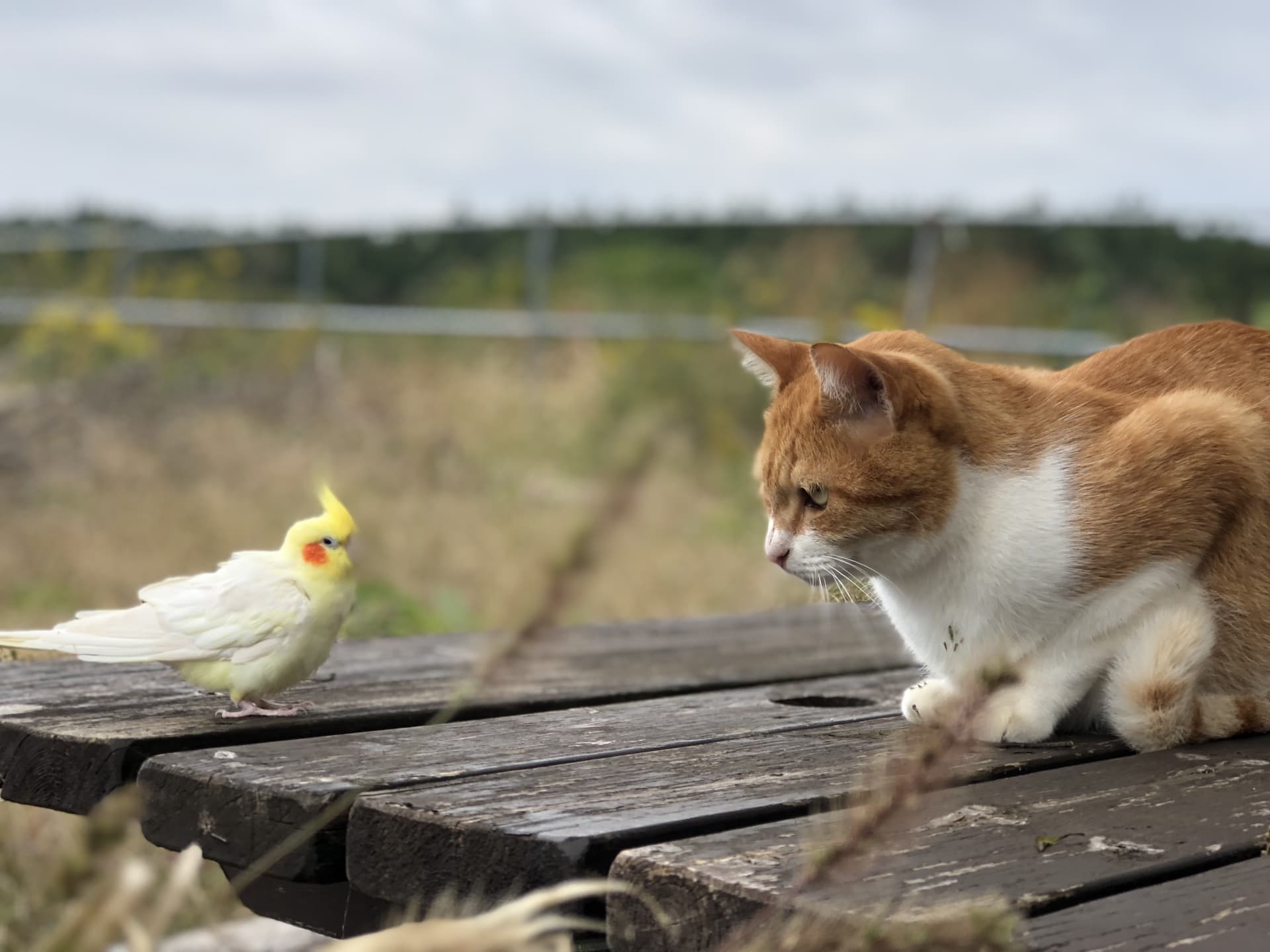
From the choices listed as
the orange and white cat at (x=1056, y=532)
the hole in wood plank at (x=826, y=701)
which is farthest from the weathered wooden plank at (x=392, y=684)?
the orange and white cat at (x=1056, y=532)

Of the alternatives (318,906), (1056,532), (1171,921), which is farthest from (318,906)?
(1056,532)

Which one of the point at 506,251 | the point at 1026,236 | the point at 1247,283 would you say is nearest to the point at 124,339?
the point at 506,251

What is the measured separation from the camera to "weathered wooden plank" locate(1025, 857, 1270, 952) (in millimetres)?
1022

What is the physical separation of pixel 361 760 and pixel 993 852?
71cm

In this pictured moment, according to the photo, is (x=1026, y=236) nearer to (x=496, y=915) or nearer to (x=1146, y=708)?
(x=1146, y=708)

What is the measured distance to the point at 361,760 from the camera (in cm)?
155

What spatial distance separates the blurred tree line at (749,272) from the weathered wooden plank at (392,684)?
11.7 ft

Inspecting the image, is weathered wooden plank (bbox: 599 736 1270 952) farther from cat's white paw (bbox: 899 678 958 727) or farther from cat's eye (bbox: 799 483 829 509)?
cat's eye (bbox: 799 483 829 509)

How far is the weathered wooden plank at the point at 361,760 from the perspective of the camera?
1381 millimetres

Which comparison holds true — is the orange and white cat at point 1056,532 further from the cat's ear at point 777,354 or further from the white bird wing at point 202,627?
the white bird wing at point 202,627

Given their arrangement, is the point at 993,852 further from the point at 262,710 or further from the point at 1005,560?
the point at 262,710

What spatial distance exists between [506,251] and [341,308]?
4.37ft

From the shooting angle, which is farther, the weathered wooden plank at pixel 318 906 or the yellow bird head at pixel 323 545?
the yellow bird head at pixel 323 545

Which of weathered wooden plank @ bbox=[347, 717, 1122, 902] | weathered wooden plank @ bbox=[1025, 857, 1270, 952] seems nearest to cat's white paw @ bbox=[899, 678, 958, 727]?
weathered wooden plank @ bbox=[347, 717, 1122, 902]
